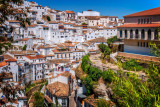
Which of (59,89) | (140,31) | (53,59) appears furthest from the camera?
(53,59)

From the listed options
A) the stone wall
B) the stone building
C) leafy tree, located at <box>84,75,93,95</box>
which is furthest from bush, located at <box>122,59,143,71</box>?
leafy tree, located at <box>84,75,93,95</box>

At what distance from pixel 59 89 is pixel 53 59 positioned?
16573 mm

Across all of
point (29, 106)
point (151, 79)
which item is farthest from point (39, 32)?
point (151, 79)

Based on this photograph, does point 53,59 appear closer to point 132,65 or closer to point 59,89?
point 59,89

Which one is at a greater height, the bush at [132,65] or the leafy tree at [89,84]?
the bush at [132,65]

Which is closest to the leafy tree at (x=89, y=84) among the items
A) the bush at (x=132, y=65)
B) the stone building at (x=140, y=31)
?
the bush at (x=132, y=65)

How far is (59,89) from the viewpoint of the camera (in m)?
21.3

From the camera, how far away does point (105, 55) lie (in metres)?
20.0

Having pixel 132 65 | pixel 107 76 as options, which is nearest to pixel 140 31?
pixel 132 65

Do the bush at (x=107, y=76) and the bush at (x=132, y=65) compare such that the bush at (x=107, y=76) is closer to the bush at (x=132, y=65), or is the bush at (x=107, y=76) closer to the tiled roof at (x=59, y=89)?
the bush at (x=132, y=65)

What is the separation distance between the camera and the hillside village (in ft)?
31.8

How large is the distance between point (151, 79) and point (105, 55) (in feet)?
33.3

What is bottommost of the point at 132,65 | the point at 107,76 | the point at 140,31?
the point at 107,76

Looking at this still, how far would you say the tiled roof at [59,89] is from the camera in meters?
20.5
